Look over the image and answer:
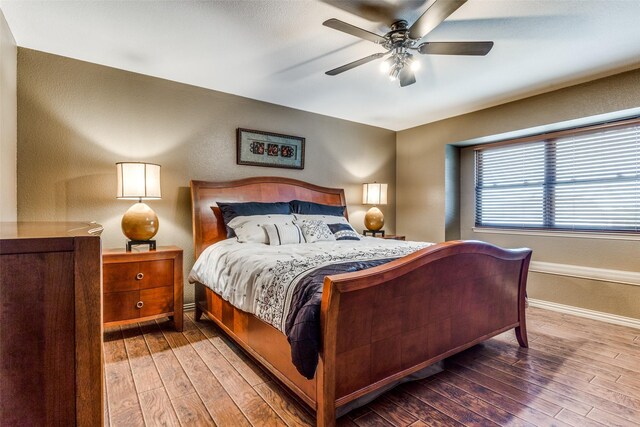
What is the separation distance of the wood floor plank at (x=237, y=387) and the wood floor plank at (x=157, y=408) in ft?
1.02

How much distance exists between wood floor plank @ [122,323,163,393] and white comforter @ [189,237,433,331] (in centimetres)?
64

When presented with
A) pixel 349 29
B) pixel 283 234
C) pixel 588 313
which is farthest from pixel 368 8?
pixel 588 313

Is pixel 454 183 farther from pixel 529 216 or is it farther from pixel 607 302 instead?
pixel 607 302

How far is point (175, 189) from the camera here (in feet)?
10.9

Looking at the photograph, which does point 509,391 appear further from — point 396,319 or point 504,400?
point 396,319

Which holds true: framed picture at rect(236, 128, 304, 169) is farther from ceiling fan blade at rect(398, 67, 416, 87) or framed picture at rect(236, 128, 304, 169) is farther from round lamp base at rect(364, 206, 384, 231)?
ceiling fan blade at rect(398, 67, 416, 87)

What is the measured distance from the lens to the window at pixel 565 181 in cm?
322

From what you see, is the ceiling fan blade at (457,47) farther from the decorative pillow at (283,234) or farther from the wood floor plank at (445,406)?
the wood floor plank at (445,406)

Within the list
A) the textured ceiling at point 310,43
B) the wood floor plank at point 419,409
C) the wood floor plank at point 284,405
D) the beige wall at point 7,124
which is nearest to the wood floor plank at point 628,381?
the wood floor plank at point 419,409

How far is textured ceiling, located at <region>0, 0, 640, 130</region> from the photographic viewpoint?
2.12 metres

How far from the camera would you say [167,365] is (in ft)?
7.23

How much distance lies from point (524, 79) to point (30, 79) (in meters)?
4.48

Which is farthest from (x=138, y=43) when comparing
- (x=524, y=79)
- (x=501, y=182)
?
(x=501, y=182)

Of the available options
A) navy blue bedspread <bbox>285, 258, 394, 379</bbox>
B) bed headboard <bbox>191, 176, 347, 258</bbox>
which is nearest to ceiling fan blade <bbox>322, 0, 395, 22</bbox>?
navy blue bedspread <bbox>285, 258, 394, 379</bbox>
